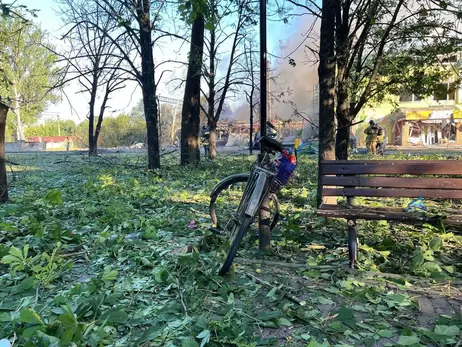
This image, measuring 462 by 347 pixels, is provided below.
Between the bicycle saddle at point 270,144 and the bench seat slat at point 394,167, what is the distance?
753 mm

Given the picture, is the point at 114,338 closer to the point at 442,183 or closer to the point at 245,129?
the point at 442,183

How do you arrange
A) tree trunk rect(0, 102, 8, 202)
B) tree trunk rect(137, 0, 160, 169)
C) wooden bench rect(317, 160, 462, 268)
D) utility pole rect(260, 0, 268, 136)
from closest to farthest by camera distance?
wooden bench rect(317, 160, 462, 268), utility pole rect(260, 0, 268, 136), tree trunk rect(0, 102, 8, 202), tree trunk rect(137, 0, 160, 169)

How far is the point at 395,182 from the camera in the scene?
4.07 meters

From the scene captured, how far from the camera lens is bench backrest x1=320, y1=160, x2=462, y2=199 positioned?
3.96 metres

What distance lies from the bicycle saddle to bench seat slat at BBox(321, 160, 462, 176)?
29.6 inches

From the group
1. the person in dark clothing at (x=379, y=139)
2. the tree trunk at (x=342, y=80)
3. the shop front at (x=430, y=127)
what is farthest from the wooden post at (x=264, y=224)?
the shop front at (x=430, y=127)

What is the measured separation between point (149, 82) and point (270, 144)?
9.57 metres

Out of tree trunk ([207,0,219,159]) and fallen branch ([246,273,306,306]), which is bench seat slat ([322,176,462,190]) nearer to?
fallen branch ([246,273,306,306])

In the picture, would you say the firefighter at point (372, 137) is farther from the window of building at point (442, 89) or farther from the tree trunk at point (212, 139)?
the window of building at point (442, 89)

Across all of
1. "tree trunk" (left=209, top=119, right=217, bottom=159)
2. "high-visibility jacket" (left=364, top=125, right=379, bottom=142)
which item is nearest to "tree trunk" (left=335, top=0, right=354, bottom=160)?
"tree trunk" (left=209, top=119, right=217, bottom=159)

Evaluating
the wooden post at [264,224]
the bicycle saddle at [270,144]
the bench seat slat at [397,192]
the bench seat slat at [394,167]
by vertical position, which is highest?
the bicycle saddle at [270,144]

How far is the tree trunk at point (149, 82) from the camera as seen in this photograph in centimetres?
1238

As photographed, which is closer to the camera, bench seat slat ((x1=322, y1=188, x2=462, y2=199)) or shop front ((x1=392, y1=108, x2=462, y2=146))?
bench seat slat ((x1=322, y1=188, x2=462, y2=199))

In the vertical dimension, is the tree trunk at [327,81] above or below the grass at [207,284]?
above
